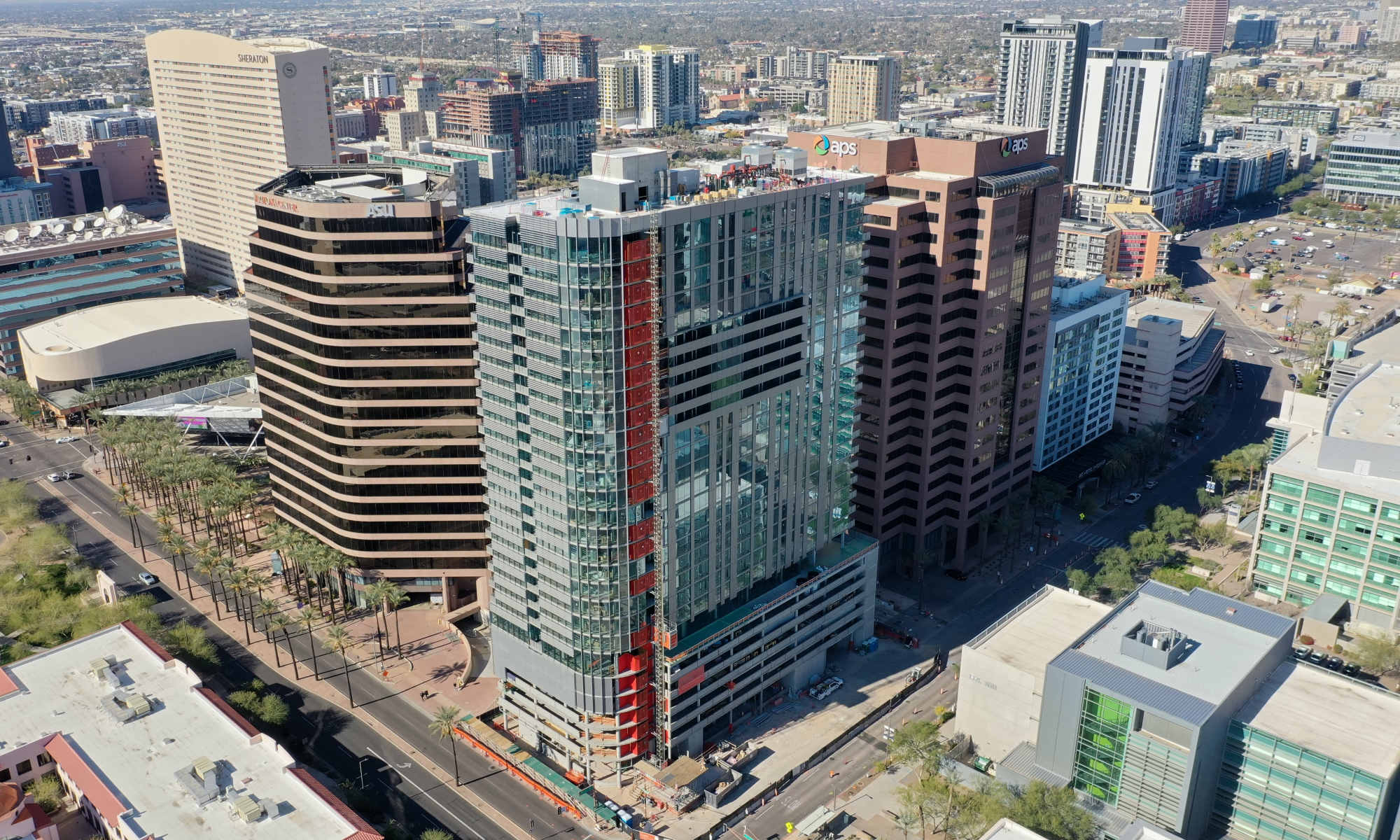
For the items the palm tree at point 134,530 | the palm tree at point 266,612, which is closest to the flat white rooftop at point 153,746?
the palm tree at point 266,612

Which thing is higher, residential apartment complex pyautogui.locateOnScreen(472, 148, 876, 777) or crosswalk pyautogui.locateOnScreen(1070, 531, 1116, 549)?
residential apartment complex pyautogui.locateOnScreen(472, 148, 876, 777)

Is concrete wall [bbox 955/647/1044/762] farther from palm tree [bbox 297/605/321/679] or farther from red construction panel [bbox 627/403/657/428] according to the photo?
palm tree [bbox 297/605/321/679]

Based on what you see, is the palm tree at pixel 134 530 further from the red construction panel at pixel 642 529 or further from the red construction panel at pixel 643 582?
the red construction panel at pixel 642 529

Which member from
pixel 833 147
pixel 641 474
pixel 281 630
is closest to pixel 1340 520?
pixel 833 147

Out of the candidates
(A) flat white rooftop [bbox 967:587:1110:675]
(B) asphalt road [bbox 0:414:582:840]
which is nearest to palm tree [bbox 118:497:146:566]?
(B) asphalt road [bbox 0:414:582:840]

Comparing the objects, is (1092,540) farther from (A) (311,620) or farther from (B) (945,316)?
(A) (311,620)
